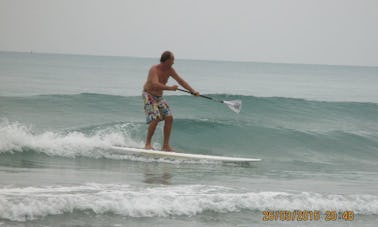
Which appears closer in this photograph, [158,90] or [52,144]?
[158,90]

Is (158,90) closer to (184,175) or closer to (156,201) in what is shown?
(184,175)

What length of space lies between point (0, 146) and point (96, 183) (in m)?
2.77

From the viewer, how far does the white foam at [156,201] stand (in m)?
6.52

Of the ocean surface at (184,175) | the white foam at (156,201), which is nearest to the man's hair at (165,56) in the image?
the ocean surface at (184,175)

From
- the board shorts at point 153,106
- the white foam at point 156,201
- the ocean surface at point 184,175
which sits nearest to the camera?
the white foam at point 156,201

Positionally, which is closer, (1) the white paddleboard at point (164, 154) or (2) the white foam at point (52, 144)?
(1) the white paddleboard at point (164, 154)

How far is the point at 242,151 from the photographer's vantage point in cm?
1314
